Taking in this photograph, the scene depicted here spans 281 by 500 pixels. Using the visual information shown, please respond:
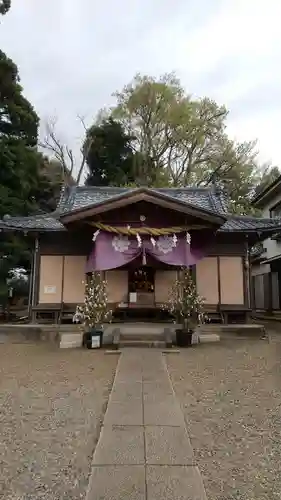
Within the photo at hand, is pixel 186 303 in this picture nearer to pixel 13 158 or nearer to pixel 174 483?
pixel 174 483

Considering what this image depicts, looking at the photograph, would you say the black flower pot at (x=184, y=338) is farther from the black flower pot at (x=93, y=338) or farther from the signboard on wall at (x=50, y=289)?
the signboard on wall at (x=50, y=289)

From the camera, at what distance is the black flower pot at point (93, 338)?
28.6ft

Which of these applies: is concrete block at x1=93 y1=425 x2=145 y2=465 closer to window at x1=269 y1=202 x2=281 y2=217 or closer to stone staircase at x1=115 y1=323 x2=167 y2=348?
stone staircase at x1=115 y1=323 x2=167 y2=348

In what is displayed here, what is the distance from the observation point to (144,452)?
9.98ft

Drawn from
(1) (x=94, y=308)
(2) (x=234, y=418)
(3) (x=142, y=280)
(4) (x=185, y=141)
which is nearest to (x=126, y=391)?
(2) (x=234, y=418)

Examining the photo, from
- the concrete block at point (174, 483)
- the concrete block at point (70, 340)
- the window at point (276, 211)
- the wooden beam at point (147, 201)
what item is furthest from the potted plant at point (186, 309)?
the window at point (276, 211)

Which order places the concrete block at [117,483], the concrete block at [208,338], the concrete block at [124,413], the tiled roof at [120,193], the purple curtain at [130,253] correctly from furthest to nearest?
the tiled roof at [120,193]
the purple curtain at [130,253]
the concrete block at [208,338]
the concrete block at [124,413]
the concrete block at [117,483]

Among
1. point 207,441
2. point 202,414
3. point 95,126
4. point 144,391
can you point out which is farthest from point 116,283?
point 95,126

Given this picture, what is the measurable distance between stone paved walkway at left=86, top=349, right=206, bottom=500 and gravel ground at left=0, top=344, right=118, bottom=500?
0.45ft

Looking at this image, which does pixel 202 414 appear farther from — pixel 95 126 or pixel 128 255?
pixel 95 126

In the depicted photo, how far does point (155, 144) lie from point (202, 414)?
79.1 feet

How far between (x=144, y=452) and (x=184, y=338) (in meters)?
5.90

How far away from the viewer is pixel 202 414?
4184 millimetres

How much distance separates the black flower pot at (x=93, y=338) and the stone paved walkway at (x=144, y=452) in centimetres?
372
